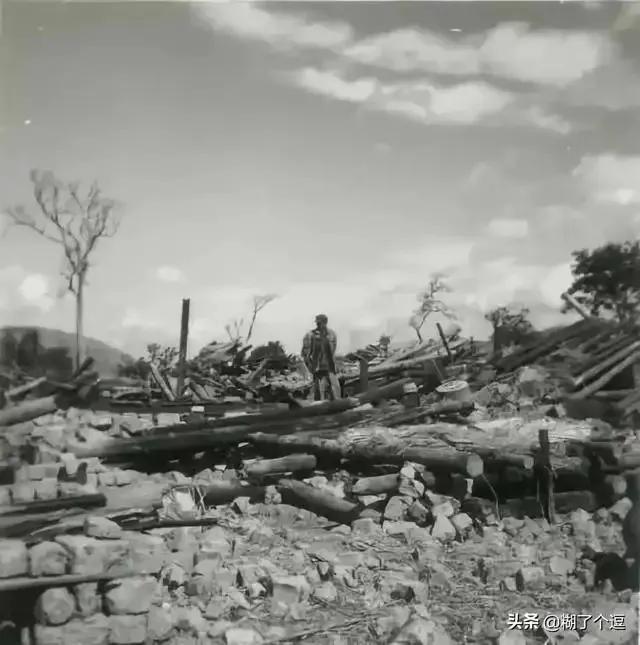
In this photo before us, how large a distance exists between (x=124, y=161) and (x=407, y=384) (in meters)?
1.23

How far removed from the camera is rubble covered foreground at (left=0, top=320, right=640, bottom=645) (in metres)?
2.21

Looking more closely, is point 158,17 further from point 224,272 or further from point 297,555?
point 297,555

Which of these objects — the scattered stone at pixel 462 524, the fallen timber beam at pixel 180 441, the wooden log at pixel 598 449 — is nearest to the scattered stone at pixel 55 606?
the fallen timber beam at pixel 180 441

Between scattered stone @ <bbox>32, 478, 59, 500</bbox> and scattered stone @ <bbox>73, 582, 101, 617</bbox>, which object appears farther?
scattered stone @ <bbox>32, 478, 59, 500</bbox>

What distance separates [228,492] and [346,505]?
0.42 metres

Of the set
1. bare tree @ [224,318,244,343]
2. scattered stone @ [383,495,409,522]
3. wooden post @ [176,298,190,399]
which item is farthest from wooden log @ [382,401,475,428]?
wooden post @ [176,298,190,399]

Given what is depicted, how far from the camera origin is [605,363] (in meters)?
2.52

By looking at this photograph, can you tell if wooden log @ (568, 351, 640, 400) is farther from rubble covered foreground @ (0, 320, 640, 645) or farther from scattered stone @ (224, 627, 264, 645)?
scattered stone @ (224, 627, 264, 645)

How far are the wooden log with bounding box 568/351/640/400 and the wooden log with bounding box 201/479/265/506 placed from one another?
3.87 feet

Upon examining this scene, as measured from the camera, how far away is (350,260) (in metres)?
2.44

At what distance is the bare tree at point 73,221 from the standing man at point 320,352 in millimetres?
737

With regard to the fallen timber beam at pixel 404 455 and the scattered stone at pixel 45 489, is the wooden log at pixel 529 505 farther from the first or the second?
the scattered stone at pixel 45 489

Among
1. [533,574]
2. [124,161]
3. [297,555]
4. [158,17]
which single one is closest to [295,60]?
[158,17]

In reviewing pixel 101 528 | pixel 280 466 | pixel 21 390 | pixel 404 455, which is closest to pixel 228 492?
pixel 280 466
